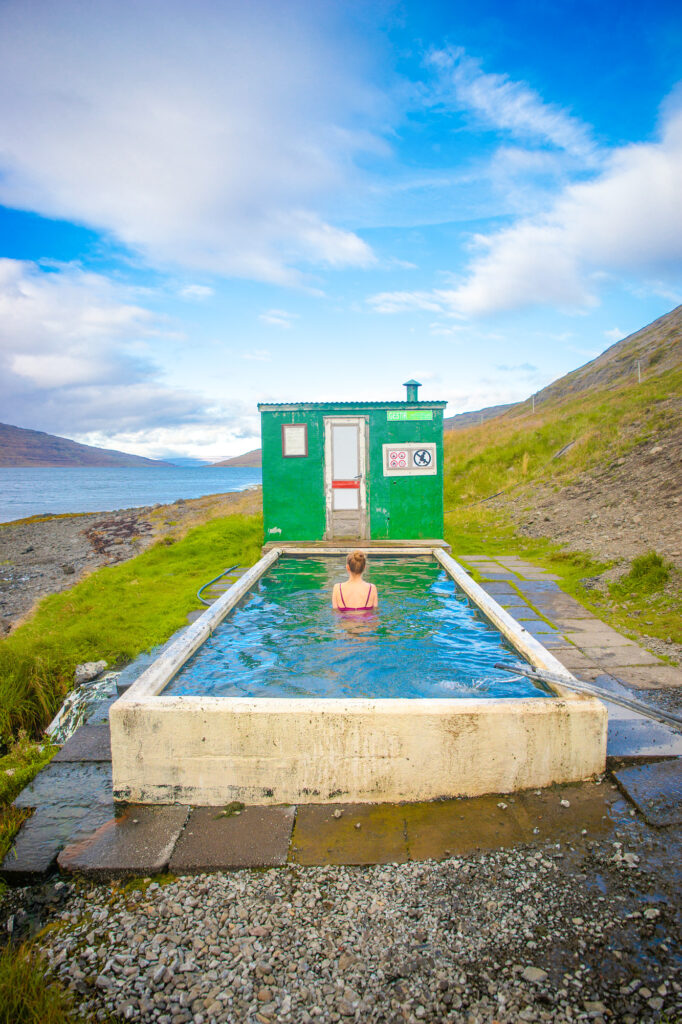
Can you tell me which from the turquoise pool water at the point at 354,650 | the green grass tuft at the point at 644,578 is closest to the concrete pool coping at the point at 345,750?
the turquoise pool water at the point at 354,650

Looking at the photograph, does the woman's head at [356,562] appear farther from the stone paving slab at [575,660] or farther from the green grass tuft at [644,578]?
the green grass tuft at [644,578]

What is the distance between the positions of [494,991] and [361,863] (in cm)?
88

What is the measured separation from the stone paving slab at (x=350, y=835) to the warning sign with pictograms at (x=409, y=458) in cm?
800

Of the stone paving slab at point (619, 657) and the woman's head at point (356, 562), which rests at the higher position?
the woman's head at point (356, 562)

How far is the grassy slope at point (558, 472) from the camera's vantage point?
725 cm

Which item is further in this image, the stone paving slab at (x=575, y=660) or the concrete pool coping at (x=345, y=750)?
the stone paving slab at (x=575, y=660)

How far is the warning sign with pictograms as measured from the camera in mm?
10953

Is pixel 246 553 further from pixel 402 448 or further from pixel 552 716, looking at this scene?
pixel 552 716

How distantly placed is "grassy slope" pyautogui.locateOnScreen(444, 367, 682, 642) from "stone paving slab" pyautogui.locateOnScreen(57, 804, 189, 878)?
16.8 ft

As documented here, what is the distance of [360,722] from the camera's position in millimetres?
3451

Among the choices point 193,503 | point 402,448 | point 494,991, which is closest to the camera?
point 494,991

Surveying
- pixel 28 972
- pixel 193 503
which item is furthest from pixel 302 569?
pixel 193 503

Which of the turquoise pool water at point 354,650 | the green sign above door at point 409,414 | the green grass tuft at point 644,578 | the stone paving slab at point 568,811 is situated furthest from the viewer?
the green sign above door at point 409,414

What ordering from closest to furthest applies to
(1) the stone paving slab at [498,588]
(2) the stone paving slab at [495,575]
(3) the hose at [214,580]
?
(3) the hose at [214,580]
(1) the stone paving slab at [498,588]
(2) the stone paving slab at [495,575]
